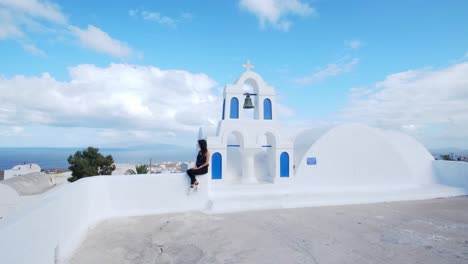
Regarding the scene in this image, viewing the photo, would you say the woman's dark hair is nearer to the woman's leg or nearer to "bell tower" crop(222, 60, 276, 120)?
the woman's leg

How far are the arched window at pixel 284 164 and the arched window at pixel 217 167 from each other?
2.17m

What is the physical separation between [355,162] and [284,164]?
10.2ft

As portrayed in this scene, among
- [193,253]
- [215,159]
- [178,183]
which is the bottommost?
[193,253]

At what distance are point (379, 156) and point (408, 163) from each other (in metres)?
1.51

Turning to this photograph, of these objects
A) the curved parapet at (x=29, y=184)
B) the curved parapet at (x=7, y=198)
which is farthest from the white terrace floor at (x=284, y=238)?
the curved parapet at (x=29, y=184)

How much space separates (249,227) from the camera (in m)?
5.86

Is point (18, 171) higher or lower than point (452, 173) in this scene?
lower

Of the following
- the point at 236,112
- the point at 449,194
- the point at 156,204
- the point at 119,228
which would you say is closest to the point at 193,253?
the point at 119,228

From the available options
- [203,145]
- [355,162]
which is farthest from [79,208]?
[355,162]

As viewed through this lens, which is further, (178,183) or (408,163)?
(408,163)

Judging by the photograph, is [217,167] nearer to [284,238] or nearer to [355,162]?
[284,238]

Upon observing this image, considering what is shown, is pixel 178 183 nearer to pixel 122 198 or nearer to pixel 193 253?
pixel 122 198

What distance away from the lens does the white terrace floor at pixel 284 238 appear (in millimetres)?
4398

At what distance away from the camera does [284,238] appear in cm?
523
